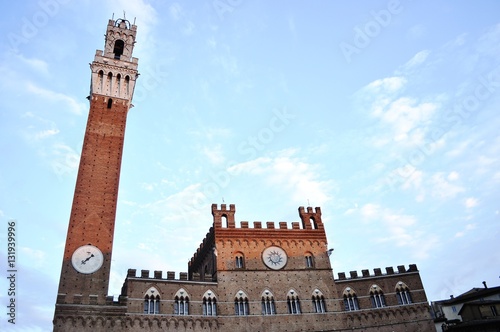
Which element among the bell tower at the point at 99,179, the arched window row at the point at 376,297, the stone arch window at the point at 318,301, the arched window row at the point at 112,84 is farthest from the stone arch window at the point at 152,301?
the arched window row at the point at 112,84

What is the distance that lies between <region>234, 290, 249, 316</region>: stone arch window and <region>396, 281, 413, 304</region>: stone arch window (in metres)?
15.1

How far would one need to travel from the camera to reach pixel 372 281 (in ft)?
128

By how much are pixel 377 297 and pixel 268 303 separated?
432 inches

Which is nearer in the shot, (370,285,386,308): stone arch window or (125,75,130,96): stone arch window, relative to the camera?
(370,285,386,308): stone arch window

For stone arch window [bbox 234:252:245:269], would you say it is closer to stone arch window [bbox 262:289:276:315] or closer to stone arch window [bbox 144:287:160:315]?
stone arch window [bbox 262:289:276:315]

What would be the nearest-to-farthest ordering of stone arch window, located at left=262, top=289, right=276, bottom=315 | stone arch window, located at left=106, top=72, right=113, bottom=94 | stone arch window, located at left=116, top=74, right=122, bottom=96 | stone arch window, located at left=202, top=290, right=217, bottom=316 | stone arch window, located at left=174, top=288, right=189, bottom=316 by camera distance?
stone arch window, located at left=174, top=288, right=189, bottom=316 → stone arch window, located at left=202, top=290, right=217, bottom=316 → stone arch window, located at left=262, top=289, right=276, bottom=315 → stone arch window, located at left=106, top=72, right=113, bottom=94 → stone arch window, located at left=116, top=74, right=122, bottom=96

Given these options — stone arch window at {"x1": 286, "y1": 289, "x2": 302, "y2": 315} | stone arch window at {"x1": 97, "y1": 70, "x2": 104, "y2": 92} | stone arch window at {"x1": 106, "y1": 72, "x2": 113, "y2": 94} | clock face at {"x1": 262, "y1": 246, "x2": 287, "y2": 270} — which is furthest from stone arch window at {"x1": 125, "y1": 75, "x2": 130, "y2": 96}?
stone arch window at {"x1": 286, "y1": 289, "x2": 302, "y2": 315}

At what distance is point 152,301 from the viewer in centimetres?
3259

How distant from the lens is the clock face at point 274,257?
38156 mm

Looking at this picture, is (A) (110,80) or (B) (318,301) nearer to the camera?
(B) (318,301)

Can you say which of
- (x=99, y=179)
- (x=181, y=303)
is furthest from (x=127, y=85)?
(x=181, y=303)

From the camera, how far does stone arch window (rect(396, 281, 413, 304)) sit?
38.4 metres

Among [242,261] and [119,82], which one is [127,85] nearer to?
[119,82]

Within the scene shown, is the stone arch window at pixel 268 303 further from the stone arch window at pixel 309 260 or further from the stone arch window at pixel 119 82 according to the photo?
the stone arch window at pixel 119 82
